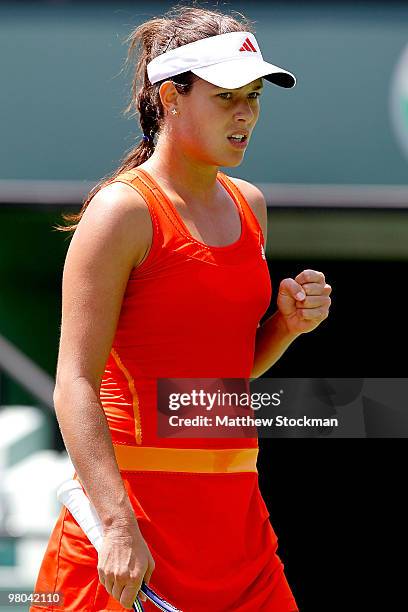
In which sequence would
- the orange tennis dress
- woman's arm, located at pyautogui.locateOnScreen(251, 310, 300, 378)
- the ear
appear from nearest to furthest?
the orange tennis dress → the ear → woman's arm, located at pyautogui.locateOnScreen(251, 310, 300, 378)

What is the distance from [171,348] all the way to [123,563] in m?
0.36

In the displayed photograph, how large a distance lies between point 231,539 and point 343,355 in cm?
192

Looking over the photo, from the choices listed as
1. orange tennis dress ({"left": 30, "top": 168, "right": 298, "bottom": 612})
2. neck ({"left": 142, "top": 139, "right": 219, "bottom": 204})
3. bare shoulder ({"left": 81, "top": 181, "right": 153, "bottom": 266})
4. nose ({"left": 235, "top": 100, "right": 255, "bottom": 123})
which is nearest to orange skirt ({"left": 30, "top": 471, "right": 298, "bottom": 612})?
orange tennis dress ({"left": 30, "top": 168, "right": 298, "bottom": 612})

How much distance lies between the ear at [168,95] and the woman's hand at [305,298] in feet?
1.23

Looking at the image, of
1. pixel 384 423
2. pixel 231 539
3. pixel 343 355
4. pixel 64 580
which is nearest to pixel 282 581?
pixel 231 539

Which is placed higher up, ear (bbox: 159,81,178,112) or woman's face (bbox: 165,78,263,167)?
ear (bbox: 159,81,178,112)

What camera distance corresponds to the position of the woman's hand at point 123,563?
1838 millimetres

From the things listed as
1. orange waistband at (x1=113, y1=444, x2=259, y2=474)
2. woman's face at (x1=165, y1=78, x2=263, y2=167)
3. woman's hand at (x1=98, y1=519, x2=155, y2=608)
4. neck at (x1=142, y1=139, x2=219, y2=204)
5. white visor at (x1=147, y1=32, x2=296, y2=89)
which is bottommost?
woman's hand at (x1=98, y1=519, x2=155, y2=608)

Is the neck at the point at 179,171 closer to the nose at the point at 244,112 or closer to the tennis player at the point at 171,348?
the tennis player at the point at 171,348

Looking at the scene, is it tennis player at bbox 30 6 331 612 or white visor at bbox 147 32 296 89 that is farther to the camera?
white visor at bbox 147 32 296 89

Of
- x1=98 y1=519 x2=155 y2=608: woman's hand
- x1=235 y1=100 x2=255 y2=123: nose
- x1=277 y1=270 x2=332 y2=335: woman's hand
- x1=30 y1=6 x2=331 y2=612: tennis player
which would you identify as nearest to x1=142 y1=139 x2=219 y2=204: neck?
x1=30 y1=6 x2=331 y2=612: tennis player

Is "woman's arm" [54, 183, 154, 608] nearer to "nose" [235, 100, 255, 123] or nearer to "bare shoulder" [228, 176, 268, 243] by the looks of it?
"nose" [235, 100, 255, 123]

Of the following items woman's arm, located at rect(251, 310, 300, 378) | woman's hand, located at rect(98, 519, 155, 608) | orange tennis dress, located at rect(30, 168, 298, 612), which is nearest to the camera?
woman's hand, located at rect(98, 519, 155, 608)

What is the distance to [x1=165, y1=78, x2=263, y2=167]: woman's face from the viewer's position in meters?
2.04
